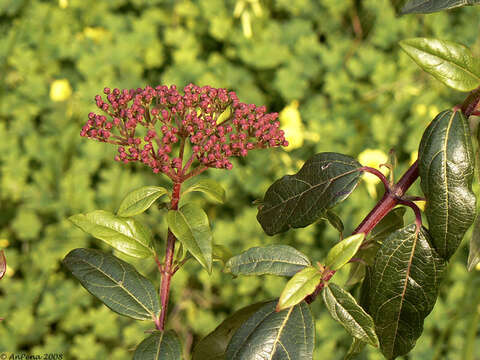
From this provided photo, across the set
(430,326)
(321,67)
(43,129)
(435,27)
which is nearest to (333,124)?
(321,67)

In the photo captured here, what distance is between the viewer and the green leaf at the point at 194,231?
51 centimetres

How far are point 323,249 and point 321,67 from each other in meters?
0.75

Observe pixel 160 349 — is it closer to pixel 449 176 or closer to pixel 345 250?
pixel 345 250

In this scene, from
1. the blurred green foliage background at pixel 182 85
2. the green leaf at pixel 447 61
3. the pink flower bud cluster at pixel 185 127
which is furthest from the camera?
the blurred green foliage background at pixel 182 85

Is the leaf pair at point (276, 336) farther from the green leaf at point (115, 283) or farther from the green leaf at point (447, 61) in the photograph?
the green leaf at point (447, 61)

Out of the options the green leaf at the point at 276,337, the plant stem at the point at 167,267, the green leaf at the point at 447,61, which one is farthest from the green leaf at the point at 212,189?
the green leaf at the point at 447,61

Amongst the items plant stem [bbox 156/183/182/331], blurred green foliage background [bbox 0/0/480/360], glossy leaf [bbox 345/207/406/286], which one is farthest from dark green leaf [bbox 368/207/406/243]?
blurred green foliage background [bbox 0/0/480/360]

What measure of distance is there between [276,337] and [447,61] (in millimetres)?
270

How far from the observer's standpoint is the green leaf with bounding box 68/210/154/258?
0.55 meters

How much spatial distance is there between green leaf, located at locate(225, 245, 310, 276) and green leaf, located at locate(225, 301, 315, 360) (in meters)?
0.04

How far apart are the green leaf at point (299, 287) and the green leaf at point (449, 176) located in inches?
4.3

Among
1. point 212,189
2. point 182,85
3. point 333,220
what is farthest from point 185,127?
point 182,85

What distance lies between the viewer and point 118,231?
1.87 ft

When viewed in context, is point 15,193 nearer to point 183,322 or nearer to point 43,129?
point 43,129
